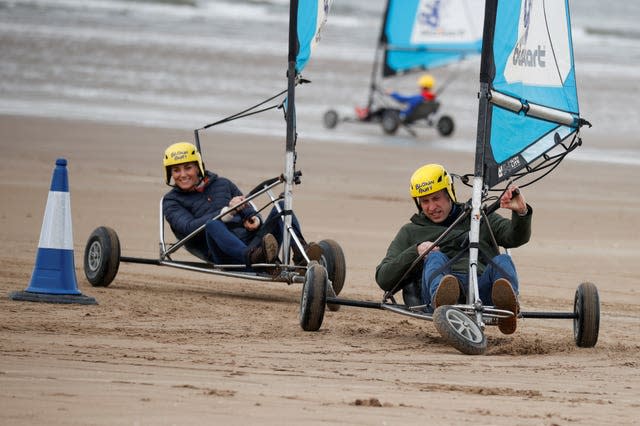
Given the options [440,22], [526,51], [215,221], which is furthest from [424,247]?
[440,22]

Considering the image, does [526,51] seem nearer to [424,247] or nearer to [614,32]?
[424,247]

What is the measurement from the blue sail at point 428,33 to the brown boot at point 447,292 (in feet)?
69.8

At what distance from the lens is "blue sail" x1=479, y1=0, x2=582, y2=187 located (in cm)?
876

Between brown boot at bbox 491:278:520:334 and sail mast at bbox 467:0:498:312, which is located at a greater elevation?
sail mast at bbox 467:0:498:312

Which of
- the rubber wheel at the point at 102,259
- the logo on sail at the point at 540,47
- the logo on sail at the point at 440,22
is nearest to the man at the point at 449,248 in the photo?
the logo on sail at the point at 540,47

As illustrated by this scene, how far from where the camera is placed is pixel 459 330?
26.9 feet

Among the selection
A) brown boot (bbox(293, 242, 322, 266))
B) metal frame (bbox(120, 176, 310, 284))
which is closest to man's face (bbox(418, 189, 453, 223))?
metal frame (bbox(120, 176, 310, 284))

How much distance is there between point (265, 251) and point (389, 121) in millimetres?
16916

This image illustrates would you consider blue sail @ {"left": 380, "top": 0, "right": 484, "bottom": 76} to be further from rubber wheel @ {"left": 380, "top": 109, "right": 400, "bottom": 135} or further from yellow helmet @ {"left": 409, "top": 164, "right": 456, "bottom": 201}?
yellow helmet @ {"left": 409, "top": 164, "right": 456, "bottom": 201}

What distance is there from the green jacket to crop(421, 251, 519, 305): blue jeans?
0.11 metres

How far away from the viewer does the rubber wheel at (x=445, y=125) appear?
2705 cm

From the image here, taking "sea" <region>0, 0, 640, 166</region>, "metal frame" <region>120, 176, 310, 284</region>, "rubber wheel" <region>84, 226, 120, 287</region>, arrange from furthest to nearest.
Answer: "sea" <region>0, 0, 640, 166</region>, "rubber wheel" <region>84, 226, 120, 287</region>, "metal frame" <region>120, 176, 310, 284</region>

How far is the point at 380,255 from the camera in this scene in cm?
1357

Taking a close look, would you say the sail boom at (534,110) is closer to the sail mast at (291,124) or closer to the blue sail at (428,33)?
the sail mast at (291,124)
